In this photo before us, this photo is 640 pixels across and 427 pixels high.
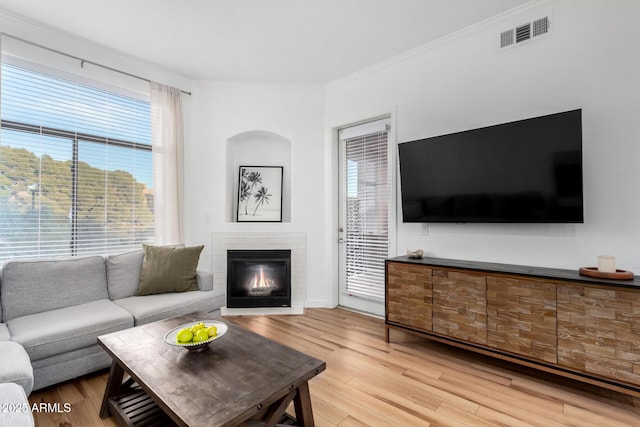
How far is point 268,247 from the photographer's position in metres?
3.86

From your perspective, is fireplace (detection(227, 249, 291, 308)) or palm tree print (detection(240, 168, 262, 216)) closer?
fireplace (detection(227, 249, 291, 308))

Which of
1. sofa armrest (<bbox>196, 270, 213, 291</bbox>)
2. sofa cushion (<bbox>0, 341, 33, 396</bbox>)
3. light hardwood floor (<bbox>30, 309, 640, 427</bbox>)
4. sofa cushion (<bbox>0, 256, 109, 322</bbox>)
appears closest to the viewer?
sofa cushion (<bbox>0, 341, 33, 396</bbox>)

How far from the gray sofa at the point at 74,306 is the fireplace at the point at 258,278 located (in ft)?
2.04

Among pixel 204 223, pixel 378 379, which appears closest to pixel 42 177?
pixel 204 223

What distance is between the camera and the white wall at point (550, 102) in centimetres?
212

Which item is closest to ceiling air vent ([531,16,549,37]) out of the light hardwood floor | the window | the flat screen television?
the flat screen television

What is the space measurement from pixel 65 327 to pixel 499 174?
347 cm

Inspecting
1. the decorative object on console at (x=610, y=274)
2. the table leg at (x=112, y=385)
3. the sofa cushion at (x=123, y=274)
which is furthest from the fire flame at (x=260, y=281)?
the decorative object on console at (x=610, y=274)

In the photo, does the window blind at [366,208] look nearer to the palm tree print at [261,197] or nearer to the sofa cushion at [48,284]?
the palm tree print at [261,197]

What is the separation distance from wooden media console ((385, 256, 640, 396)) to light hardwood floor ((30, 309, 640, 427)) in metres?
0.17

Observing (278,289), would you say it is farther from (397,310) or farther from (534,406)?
(534,406)

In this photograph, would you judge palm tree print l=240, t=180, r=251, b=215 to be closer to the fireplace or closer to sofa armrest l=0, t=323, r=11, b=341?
the fireplace

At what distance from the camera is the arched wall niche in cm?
409

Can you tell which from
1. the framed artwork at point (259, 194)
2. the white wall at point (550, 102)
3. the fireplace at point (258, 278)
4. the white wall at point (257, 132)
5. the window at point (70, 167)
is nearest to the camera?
the white wall at point (550, 102)
